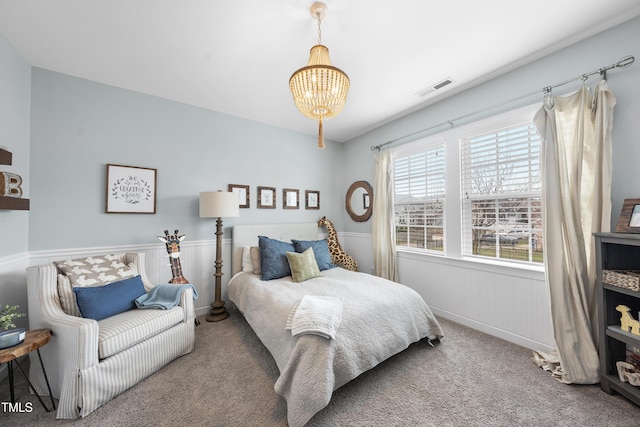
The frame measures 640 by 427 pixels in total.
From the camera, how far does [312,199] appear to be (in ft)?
13.4

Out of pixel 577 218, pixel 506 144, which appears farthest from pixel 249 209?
pixel 577 218

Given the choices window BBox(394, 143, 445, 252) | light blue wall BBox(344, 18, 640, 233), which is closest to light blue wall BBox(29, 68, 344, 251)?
window BBox(394, 143, 445, 252)

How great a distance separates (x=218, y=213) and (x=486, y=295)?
305cm

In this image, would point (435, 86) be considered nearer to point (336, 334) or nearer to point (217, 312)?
point (336, 334)

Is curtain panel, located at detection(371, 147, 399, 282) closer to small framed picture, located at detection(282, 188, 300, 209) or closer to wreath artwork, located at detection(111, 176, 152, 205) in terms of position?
small framed picture, located at detection(282, 188, 300, 209)

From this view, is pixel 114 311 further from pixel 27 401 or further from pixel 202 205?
pixel 202 205

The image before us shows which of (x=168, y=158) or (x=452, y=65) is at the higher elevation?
(x=452, y=65)

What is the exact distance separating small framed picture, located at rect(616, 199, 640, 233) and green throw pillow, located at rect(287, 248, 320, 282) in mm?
2472

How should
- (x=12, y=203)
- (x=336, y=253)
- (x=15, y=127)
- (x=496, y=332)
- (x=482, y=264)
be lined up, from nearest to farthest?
(x=12, y=203) < (x=15, y=127) < (x=496, y=332) < (x=482, y=264) < (x=336, y=253)

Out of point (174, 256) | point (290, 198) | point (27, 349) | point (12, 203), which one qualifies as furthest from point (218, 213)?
point (27, 349)

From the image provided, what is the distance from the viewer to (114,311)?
74.2 inches

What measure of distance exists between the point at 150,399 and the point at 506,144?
370 centimetres

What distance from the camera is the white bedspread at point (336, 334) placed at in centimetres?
141

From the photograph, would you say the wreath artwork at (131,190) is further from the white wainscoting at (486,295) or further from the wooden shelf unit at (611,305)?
the wooden shelf unit at (611,305)
